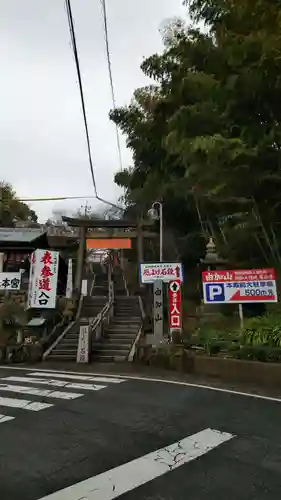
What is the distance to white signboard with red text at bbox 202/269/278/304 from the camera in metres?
11.0

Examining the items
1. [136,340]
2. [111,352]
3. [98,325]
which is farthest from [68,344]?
[136,340]

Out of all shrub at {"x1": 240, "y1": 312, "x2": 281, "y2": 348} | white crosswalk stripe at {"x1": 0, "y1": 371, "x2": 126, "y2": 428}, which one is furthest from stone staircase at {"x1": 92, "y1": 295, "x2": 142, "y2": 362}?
shrub at {"x1": 240, "y1": 312, "x2": 281, "y2": 348}

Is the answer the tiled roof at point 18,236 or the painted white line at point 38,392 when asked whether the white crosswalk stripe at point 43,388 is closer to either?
the painted white line at point 38,392

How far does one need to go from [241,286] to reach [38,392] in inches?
219

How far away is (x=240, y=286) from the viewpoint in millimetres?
11273

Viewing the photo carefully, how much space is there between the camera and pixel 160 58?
16.4 metres

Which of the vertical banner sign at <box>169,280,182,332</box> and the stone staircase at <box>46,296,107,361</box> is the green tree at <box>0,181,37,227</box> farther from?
the vertical banner sign at <box>169,280,182,332</box>

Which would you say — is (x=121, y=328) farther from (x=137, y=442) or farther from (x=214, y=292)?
(x=137, y=442)

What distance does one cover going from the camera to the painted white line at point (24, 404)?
22.6ft

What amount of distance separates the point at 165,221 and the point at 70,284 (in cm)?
610

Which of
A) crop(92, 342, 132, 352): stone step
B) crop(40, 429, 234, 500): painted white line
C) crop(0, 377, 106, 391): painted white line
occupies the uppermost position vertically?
crop(92, 342, 132, 352): stone step

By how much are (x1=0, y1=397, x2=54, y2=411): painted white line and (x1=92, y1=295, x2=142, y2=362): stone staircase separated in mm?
7057

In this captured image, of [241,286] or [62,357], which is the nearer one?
[241,286]

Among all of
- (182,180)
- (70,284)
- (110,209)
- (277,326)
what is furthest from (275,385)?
(110,209)
